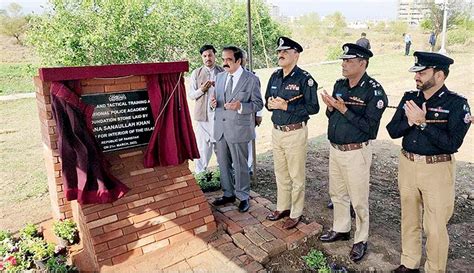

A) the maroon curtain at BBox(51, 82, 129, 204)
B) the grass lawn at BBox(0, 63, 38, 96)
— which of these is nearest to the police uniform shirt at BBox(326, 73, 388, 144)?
the maroon curtain at BBox(51, 82, 129, 204)

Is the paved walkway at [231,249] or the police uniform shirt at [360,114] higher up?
the police uniform shirt at [360,114]

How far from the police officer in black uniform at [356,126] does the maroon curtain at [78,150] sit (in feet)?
6.64

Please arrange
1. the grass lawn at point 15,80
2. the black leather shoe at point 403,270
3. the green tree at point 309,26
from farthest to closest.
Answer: the green tree at point 309,26 < the grass lawn at point 15,80 < the black leather shoe at point 403,270

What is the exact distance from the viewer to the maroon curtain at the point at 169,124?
11.6ft

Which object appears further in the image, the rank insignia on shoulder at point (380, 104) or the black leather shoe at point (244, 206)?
the black leather shoe at point (244, 206)

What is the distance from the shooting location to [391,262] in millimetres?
3127

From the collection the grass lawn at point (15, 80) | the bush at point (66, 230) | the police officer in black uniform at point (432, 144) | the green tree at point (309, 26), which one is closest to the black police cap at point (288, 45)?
the police officer in black uniform at point (432, 144)

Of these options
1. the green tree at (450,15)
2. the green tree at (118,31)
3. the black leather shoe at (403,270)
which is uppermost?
the green tree at (450,15)

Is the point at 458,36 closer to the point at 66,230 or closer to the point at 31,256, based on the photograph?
the point at 66,230

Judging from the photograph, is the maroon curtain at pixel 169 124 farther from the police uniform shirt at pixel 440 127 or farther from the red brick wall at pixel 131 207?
the police uniform shirt at pixel 440 127

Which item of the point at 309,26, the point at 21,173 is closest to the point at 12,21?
the point at 21,173

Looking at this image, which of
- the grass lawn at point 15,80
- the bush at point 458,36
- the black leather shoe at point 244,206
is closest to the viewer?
the black leather shoe at point 244,206

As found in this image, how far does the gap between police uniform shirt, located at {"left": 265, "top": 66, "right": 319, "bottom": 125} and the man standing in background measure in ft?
3.91

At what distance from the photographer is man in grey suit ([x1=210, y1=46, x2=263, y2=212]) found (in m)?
3.78
